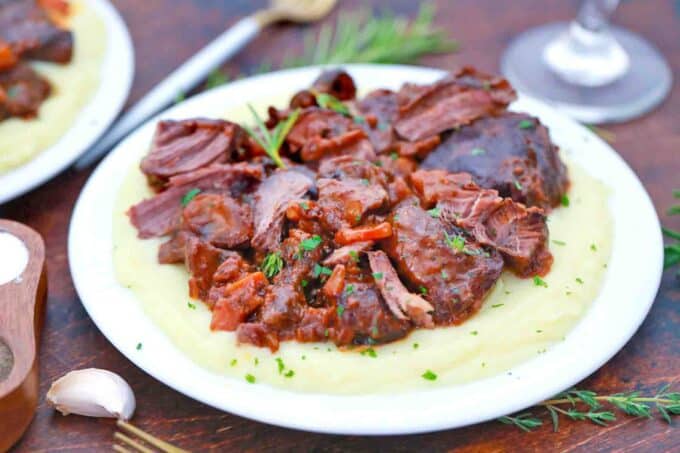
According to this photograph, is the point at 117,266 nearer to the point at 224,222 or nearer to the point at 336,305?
the point at 224,222

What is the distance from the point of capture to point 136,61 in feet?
24.4

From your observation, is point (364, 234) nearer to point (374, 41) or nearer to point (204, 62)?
point (204, 62)

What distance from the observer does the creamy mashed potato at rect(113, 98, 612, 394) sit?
162 inches

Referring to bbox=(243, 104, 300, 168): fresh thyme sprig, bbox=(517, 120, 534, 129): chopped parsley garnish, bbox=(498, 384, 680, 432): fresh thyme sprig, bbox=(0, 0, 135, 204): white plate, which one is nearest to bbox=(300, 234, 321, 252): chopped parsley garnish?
bbox=(243, 104, 300, 168): fresh thyme sprig

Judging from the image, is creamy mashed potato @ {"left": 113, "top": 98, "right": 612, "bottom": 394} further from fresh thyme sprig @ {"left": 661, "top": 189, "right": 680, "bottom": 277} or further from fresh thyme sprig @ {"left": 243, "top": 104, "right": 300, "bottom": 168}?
fresh thyme sprig @ {"left": 243, "top": 104, "right": 300, "bottom": 168}

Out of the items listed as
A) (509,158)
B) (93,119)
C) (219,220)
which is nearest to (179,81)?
(93,119)

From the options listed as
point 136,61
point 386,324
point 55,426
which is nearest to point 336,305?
point 386,324

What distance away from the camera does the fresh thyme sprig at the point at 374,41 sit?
727 cm

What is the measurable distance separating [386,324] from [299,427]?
710 millimetres

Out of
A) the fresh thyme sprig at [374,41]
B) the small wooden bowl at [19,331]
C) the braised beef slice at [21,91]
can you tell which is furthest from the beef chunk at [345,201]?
the fresh thyme sprig at [374,41]

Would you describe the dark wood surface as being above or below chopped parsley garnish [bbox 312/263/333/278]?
below

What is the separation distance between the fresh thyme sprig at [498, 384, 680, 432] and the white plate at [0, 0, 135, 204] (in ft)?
11.4

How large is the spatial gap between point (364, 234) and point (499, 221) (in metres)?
0.81

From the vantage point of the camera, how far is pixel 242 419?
14.4 feet
